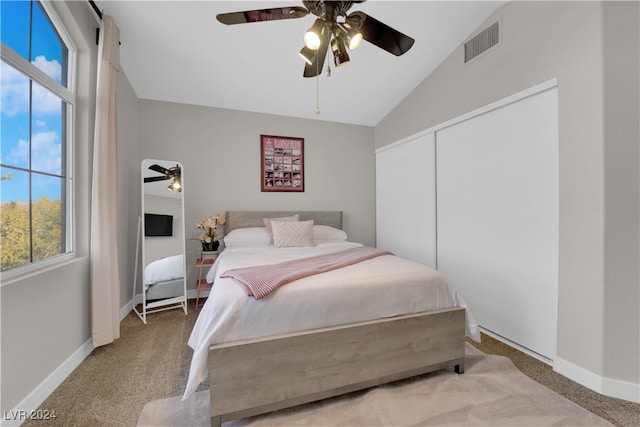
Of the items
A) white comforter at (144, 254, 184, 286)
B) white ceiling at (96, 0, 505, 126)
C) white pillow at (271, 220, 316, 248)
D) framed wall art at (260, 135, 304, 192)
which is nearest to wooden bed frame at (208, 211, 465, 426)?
white pillow at (271, 220, 316, 248)

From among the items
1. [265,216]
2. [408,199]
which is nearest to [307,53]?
[265,216]

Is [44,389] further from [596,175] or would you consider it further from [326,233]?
[596,175]

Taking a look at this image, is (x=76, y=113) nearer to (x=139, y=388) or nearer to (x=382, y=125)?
(x=139, y=388)

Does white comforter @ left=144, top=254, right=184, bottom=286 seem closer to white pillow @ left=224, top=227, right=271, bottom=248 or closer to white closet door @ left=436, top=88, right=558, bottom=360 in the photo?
white pillow @ left=224, top=227, right=271, bottom=248

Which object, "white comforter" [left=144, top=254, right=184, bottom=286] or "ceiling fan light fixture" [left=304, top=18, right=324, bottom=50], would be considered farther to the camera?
"white comforter" [left=144, top=254, right=184, bottom=286]

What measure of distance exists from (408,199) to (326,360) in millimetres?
2477

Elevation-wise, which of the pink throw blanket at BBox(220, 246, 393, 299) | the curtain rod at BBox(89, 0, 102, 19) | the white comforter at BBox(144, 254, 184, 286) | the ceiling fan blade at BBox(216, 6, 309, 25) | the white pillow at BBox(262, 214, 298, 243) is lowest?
the white comforter at BBox(144, 254, 184, 286)

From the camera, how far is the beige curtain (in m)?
1.99

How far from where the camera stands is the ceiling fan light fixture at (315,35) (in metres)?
1.46

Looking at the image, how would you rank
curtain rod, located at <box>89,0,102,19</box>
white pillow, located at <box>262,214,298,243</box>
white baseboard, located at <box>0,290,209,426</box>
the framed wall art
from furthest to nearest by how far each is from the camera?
the framed wall art → white pillow, located at <box>262,214,298,243</box> → curtain rod, located at <box>89,0,102,19</box> → white baseboard, located at <box>0,290,209,426</box>

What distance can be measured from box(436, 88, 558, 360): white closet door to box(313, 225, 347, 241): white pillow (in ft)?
4.03

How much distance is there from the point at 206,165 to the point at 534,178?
131 inches

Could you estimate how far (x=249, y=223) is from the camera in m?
3.46

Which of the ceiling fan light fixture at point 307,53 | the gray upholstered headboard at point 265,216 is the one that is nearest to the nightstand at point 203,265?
the gray upholstered headboard at point 265,216
